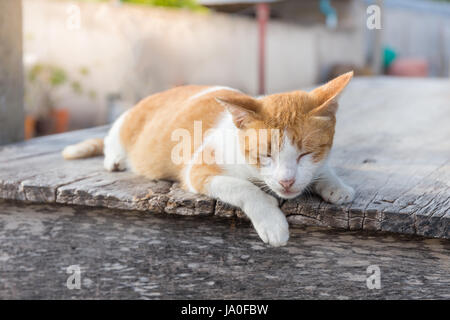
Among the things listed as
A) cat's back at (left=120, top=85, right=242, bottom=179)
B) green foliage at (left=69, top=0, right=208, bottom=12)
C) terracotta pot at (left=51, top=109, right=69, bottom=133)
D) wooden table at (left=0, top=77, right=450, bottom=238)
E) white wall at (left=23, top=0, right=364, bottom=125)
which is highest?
green foliage at (left=69, top=0, right=208, bottom=12)

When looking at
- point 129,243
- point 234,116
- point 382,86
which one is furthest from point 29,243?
point 382,86

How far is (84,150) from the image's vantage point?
8.84 feet

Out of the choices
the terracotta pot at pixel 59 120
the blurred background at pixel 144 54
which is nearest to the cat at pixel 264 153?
the blurred background at pixel 144 54

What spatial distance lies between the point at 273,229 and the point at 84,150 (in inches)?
50.9

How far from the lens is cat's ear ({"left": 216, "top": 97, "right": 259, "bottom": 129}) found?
1795 mm

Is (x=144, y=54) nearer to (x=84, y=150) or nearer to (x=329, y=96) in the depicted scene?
(x=84, y=150)

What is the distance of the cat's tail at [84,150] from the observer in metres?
2.64

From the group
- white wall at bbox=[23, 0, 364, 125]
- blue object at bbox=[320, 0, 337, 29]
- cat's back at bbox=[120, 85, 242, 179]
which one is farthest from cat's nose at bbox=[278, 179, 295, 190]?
blue object at bbox=[320, 0, 337, 29]

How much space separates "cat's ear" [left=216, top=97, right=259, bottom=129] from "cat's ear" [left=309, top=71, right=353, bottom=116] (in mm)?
197

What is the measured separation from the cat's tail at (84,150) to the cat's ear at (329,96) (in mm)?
1275

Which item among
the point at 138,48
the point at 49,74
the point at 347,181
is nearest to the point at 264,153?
the point at 347,181

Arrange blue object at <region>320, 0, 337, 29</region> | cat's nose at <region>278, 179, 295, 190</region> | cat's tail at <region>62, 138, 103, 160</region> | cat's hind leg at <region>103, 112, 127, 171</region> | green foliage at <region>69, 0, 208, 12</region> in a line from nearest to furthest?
cat's nose at <region>278, 179, 295, 190</region>
cat's hind leg at <region>103, 112, 127, 171</region>
cat's tail at <region>62, 138, 103, 160</region>
green foliage at <region>69, 0, 208, 12</region>
blue object at <region>320, 0, 337, 29</region>

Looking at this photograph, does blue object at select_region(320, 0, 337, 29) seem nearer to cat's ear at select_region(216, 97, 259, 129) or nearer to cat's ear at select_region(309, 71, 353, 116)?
cat's ear at select_region(309, 71, 353, 116)

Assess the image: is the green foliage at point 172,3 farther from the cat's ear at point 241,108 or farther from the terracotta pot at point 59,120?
the cat's ear at point 241,108
